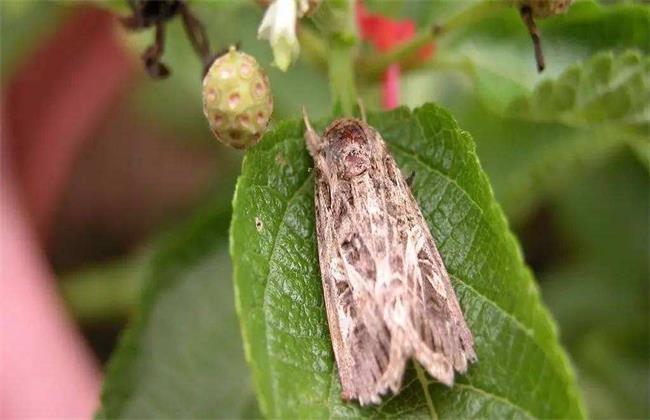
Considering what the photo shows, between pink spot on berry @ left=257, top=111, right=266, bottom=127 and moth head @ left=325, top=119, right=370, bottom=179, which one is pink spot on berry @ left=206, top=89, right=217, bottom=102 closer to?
pink spot on berry @ left=257, top=111, right=266, bottom=127

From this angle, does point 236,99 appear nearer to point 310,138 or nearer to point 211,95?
point 211,95

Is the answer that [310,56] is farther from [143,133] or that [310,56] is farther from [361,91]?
[143,133]

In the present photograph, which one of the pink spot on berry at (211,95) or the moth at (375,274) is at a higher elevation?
the pink spot on berry at (211,95)

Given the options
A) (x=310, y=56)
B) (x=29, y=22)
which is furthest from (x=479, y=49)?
(x=29, y=22)

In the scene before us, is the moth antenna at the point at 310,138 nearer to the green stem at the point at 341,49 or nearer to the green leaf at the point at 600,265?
the green stem at the point at 341,49

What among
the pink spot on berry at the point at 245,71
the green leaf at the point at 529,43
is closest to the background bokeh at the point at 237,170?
the green leaf at the point at 529,43

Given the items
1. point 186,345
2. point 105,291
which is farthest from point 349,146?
point 105,291
